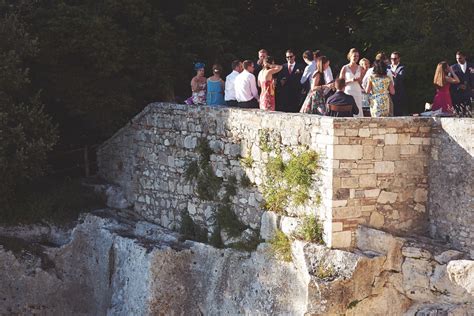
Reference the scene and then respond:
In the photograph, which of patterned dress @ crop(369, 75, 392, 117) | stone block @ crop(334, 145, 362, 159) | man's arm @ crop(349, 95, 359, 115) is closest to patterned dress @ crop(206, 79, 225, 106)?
patterned dress @ crop(369, 75, 392, 117)

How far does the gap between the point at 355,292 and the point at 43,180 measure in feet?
29.0

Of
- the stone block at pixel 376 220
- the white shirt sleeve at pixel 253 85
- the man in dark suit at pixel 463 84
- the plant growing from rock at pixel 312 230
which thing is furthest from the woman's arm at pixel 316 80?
the stone block at pixel 376 220

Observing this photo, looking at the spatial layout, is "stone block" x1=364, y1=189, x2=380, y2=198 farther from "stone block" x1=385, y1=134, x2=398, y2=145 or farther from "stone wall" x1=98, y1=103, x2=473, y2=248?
"stone block" x1=385, y1=134, x2=398, y2=145

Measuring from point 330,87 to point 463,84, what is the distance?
100 inches

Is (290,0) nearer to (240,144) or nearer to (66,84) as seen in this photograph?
(66,84)

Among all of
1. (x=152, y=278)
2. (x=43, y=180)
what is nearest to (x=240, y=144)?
(x=152, y=278)

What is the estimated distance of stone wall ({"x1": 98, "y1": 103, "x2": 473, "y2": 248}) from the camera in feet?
35.8

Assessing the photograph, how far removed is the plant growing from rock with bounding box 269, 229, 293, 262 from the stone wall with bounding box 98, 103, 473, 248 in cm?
37

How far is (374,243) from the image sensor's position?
429 inches

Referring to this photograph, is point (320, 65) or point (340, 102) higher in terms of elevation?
point (320, 65)

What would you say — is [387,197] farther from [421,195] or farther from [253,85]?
[253,85]

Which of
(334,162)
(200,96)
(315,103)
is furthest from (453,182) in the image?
(200,96)

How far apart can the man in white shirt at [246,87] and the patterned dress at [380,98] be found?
2.41 meters

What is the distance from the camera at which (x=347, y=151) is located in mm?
10875
